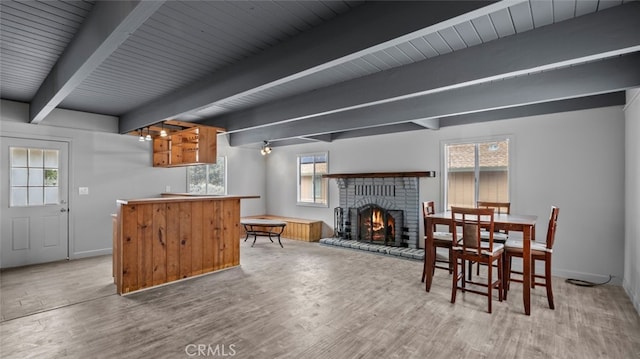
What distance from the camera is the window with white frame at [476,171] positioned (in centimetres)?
500

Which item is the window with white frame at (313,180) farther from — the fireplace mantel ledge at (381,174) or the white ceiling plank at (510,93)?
the white ceiling plank at (510,93)

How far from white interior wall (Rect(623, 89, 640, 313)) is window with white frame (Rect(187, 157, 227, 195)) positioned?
7024 mm

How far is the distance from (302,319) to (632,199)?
3.93m

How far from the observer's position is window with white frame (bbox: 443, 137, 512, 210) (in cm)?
500

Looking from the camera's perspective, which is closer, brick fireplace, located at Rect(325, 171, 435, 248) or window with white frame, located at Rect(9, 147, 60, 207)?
window with white frame, located at Rect(9, 147, 60, 207)

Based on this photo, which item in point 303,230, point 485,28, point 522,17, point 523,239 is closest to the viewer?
point 522,17

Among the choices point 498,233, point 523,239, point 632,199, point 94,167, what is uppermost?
point 94,167

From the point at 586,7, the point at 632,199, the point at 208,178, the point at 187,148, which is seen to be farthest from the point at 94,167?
the point at 632,199

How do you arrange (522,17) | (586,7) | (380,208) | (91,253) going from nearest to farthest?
(586,7)
(522,17)
(91,253)
(380,208)

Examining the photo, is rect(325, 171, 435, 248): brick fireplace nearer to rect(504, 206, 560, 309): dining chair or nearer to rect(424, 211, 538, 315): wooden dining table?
rect(424, 211, 538, 315): wooden dining table

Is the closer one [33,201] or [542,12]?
[542,12]

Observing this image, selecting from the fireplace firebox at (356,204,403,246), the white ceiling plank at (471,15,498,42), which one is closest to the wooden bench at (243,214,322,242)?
the fireplace firebox at (356,204,403,246)

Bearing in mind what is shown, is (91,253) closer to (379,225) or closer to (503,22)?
(379,225)

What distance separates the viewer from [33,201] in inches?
196
